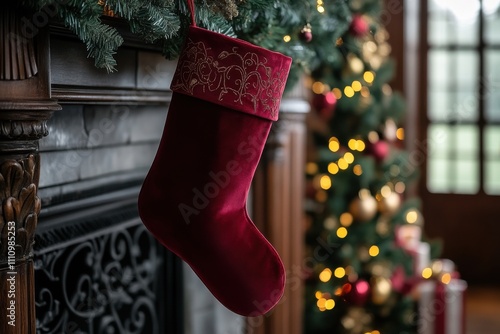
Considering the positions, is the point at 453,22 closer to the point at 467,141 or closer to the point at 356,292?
the point at 467,141

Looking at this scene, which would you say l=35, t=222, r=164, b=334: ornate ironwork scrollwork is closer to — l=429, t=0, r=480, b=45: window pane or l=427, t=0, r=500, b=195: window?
l=427, t=0, r=500, b=195: window

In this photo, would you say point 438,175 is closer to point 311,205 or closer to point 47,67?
point 311,205

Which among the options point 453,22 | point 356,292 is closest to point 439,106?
point 453,22

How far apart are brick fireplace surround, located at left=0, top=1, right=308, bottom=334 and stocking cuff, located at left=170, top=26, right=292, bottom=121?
0.17 metres

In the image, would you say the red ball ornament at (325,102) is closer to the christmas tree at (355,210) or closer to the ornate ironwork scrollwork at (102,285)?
the christmas tree at (355,210)

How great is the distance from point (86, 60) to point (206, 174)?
312mm

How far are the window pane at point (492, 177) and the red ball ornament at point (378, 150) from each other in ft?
6.73

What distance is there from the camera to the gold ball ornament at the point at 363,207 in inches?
111

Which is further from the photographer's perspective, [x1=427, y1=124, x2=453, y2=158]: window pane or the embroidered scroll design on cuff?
[x1=427, y1=124, x2=453, y2=158]: window pane

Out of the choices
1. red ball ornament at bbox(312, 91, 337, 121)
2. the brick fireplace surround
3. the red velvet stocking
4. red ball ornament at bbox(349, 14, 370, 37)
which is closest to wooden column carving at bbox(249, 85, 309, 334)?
the brick fireplace surround

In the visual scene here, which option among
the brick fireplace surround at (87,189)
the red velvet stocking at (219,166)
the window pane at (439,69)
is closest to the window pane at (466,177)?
the window pane at (439,69)

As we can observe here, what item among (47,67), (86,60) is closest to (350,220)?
(86,60)

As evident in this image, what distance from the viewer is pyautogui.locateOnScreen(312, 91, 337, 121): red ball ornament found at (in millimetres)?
2803

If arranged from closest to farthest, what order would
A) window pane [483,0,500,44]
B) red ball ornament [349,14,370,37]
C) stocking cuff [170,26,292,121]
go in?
stocking cuff [170,26,292,121] < red ball ornament [349,14,370,37] < window pane [483,0,500,44]
